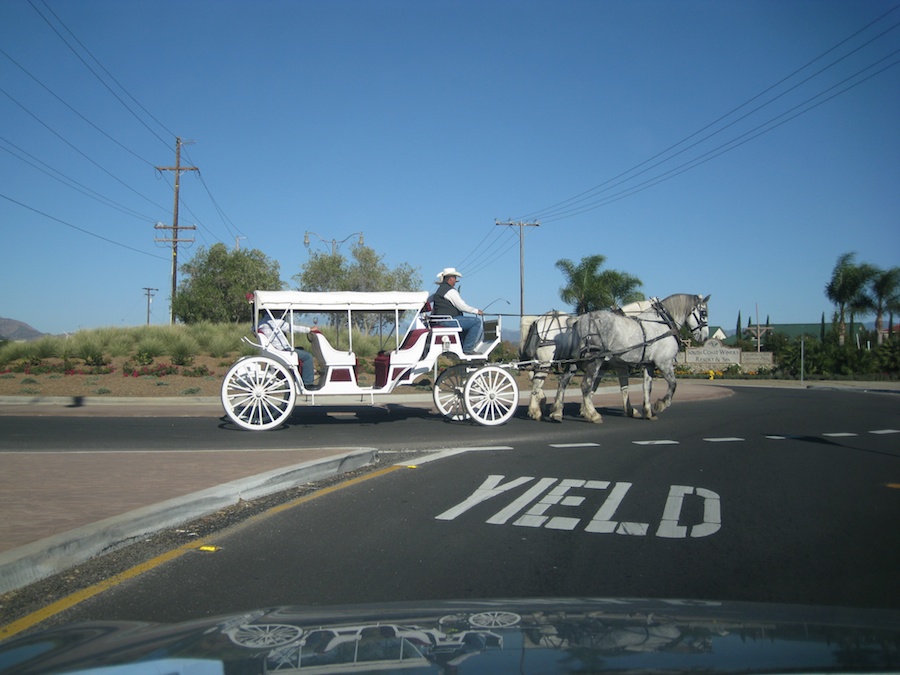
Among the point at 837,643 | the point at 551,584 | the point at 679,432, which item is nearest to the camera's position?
the point at 837,643

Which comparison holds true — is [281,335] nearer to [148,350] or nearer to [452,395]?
[452,395]

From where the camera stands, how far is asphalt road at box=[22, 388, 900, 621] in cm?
479

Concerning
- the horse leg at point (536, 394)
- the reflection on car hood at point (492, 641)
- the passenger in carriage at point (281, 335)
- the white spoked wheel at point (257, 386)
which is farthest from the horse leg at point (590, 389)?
the reflection on car hood at point (492, 641)

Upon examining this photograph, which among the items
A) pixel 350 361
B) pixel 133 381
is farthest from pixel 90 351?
pixel 350 361

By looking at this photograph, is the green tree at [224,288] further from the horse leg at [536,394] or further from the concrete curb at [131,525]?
the concrete curb at [131,525]

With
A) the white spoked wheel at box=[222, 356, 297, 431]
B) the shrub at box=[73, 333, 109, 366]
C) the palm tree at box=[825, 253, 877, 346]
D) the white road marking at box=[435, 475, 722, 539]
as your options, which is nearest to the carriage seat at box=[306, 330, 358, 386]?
the white spoked wheel at box=[222, 356, 297, 431]

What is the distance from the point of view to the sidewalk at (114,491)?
17.4 feet

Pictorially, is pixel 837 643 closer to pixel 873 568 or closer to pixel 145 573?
pixel 873 568

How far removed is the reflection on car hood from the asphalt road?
1356 mm

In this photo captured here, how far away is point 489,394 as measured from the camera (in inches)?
545

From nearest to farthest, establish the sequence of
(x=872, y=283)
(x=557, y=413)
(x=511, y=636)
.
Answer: (x=511, y=636), (x=557, y=413), (x=872, y=283)

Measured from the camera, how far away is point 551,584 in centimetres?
489

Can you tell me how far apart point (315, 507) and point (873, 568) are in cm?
460

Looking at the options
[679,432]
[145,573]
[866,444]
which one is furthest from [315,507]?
[866,444]
